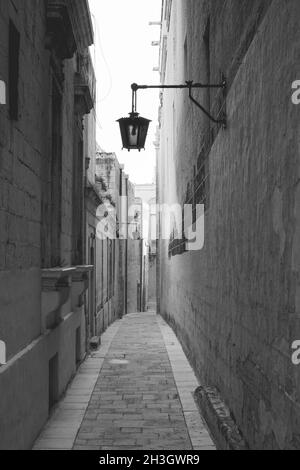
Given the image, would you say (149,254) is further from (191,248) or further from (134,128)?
(134,128)

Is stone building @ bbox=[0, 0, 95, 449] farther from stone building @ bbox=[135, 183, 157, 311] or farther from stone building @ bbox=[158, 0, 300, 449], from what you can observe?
stone building @ bbox=[135, 183, 157, 311]

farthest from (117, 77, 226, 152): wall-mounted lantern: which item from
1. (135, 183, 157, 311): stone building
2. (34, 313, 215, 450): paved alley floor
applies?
(135, 183, 157, 311): stone building

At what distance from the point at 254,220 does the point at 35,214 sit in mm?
2849

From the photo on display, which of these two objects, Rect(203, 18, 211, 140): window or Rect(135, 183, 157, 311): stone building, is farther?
Rect(135, 183, 157, 311): stone building

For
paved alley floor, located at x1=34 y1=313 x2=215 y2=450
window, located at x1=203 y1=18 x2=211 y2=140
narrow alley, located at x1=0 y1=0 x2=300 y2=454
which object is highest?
window, located at x1=203 y1=18 x2=211 y2=140

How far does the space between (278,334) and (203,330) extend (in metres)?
4.68

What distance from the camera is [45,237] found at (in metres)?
7.06

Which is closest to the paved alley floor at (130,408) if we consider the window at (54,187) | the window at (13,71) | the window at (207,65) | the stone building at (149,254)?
the window at (54,187)

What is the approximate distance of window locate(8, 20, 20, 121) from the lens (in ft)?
16.6

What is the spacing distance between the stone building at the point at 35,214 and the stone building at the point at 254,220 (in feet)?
6.53

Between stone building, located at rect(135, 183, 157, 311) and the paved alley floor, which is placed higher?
stone building, located at rect(135, 183, 157, 311)

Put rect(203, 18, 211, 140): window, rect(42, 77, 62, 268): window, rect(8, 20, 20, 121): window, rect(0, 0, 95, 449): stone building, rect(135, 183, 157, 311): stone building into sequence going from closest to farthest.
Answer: rect(0, 0, 95, 449): stone building → rect(8, 20, 20, 121): window → rect(42, 77, 62, 268): window → rect(203, 18, 211, 140): window → rect(135, 183, 157, 311): stone building
